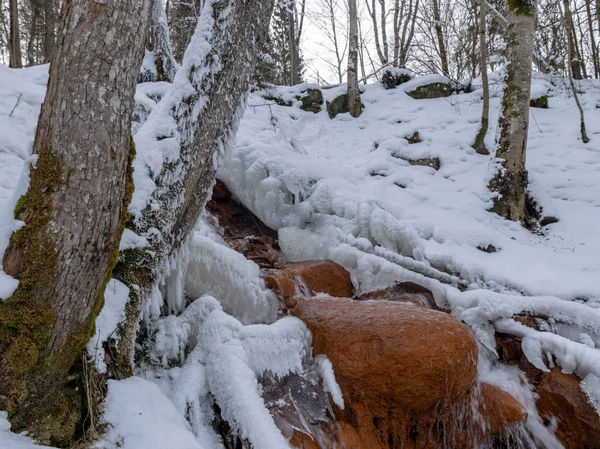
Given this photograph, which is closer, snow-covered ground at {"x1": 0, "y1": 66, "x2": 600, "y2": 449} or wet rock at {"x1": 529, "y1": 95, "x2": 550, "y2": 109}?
snow-covered ground at {"x1": 0, "y1": 66, "x2": 600, "y2": 449}

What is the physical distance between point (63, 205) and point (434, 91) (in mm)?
7878

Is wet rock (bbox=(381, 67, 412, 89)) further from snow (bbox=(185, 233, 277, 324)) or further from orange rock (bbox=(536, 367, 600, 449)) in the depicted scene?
orange rock (bbox=(536, 367, 600, 449))

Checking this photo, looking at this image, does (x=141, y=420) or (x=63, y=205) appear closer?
(x=63, y=205)

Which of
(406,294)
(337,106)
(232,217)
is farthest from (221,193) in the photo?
(337,106)

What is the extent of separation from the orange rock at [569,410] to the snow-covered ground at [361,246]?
86 mm

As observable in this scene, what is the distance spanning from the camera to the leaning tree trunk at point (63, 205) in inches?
52.8

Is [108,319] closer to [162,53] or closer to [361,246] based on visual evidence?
[361,246]

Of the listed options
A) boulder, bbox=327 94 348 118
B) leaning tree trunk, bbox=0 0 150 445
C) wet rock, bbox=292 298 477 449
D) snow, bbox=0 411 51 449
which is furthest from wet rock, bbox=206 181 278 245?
boulder, bbox=327 94 348 118

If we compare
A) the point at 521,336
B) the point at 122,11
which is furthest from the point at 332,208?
the point at 122,11

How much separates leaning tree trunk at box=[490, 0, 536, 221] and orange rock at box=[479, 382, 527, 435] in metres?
2.42

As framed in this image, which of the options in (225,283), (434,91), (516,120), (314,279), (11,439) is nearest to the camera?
(11,439)

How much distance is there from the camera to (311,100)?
829 cm

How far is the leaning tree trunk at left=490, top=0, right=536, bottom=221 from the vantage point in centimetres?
448

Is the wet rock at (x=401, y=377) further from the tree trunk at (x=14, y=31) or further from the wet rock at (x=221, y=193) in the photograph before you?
the tree trunk at (x=14, y=31)
